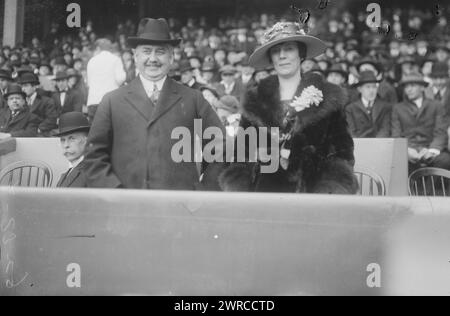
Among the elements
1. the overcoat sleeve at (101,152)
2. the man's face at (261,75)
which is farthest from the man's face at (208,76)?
the overcoat sleeve at (101,152)

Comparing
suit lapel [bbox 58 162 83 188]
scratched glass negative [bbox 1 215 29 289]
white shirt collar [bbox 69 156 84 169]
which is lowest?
scratched glass negative [bbox 1 215 29 289]

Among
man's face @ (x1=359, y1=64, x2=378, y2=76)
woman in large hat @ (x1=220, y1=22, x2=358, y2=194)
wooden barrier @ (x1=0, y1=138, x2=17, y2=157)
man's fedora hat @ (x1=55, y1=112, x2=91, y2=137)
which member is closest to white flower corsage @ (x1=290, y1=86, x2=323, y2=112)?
woman in large hat @ (x1=220, y1=22, x2=358, y2=194)

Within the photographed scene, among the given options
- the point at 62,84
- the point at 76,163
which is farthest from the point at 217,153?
the point at 62,84

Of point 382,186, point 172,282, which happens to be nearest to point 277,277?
point 172,282

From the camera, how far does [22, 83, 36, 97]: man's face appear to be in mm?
3074

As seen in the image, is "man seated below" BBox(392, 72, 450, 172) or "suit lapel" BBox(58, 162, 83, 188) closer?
"suit lapel" BBox(58, 162, 83, 188)

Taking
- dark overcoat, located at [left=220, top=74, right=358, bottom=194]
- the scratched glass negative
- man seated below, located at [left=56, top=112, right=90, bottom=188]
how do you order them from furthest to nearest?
man seated below, located at [left=56, top=112, right=90, bottom=188] < dark overcoat, located at [left=220, top=74, right=358, bottom=194] < the scratched glass negative

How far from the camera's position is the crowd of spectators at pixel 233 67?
3.03 metres

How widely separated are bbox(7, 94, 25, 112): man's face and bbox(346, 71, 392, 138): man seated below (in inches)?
63.8

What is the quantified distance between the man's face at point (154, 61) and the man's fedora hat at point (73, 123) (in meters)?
0.37

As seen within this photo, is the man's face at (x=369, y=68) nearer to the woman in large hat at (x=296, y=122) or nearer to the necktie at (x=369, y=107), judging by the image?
the necktie at (x=369, y=107)

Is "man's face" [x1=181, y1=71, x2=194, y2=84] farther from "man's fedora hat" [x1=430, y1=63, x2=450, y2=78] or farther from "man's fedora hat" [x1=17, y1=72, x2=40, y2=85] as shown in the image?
"man's fedora hat" [x1=430, y1=63, x2=450, y2=78]

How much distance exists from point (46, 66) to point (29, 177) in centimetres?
56

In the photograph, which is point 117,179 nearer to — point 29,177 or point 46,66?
point 29,177
